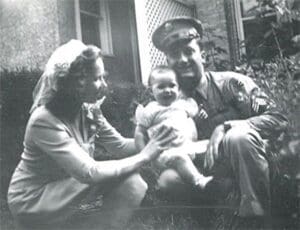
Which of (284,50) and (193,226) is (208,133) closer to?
(193,226)

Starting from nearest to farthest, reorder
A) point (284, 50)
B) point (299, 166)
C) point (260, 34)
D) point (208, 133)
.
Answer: point (299, 166) < point (208, 133) < point (284, 50) < point (260, 34)

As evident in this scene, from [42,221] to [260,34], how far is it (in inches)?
70.5

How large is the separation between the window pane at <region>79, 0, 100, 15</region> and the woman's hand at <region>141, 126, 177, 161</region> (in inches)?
97.0

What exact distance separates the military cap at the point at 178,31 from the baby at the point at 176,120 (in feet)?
0.57

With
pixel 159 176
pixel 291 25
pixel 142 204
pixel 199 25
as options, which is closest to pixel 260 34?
pixel 291 25

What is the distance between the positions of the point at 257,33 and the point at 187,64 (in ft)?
2.75

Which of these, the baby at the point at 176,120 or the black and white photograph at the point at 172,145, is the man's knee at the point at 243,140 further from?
the baby at the point at 176,120

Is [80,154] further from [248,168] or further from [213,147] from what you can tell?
[248,168]

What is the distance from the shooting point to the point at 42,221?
2383 mm

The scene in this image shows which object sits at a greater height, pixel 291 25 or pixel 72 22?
pixel 72 22

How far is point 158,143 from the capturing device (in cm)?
217

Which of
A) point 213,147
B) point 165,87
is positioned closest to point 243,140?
point 213,147

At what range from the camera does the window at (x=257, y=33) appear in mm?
2842

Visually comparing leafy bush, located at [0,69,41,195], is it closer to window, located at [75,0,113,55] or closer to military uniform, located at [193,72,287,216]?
window, located at [75,0,113,55]
